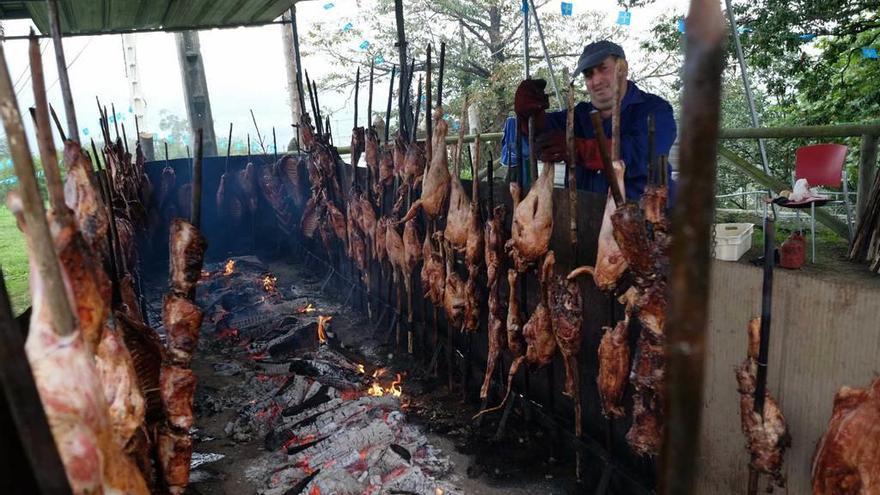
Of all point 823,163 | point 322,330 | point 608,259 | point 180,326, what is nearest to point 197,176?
point 180,326

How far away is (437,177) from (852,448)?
10.9 ft

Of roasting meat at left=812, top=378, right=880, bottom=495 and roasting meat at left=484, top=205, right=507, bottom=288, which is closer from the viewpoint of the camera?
roasting meat at left=812, top=378, right=880, bottom=495

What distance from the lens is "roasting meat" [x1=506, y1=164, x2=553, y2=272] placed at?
3.38 metres

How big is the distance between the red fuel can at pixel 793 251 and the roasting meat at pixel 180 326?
426 cm

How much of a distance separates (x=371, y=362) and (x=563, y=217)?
11.2 ft

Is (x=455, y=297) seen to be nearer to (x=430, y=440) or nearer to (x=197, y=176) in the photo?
(x=430, y=440)

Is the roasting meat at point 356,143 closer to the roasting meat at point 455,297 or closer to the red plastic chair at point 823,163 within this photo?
the roasting meat at point 455,297

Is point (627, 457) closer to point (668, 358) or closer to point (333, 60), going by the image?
point (668, 358)

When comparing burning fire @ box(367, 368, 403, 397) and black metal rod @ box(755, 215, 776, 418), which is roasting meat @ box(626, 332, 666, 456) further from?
Result: burning fire @ box(367, 368, 403, 397)

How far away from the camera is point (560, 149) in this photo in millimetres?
3352

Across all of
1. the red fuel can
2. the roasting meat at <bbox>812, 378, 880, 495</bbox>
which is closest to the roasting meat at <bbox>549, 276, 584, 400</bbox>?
the roasting meat at <bbox>812, 378, 880, 495</bbox>

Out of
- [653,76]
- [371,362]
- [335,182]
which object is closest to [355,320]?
[371,362]

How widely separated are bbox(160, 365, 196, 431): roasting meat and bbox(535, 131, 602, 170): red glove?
235 centimetres

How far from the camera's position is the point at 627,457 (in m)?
3.49
